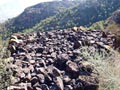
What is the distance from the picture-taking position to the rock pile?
33.2 feet

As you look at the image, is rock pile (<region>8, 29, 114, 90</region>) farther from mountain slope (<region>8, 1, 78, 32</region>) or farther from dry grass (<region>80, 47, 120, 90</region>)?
mountain slope (<region>8, 1, 78, 32</region>)

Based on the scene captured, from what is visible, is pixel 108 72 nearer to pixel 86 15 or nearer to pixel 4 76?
pixel 4 76

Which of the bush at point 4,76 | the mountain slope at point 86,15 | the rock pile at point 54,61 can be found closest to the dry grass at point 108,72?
the rock pile at point 54,61

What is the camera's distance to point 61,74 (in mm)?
10844

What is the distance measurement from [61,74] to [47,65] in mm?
958

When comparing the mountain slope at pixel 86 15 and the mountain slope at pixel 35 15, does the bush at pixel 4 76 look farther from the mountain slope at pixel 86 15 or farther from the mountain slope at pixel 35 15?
the mountain slope at pixel 35 15

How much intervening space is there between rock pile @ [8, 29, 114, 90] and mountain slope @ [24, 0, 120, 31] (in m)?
61.4

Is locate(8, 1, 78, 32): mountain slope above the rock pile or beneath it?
beneath

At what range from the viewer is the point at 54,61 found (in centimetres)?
1179

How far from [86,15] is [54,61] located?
69.3 meters

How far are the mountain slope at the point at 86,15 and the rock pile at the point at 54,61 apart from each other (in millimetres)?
61380

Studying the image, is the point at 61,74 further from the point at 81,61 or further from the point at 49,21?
the point at 49,21

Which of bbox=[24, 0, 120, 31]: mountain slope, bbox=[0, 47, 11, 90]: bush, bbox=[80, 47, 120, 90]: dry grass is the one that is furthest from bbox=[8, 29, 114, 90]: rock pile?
bbox=[24, 0, 120, 31]: mountain slope

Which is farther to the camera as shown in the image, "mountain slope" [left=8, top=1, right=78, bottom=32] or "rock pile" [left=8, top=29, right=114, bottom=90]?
"mountain slope" [left=8, top=1, right=78, bottom=32]
